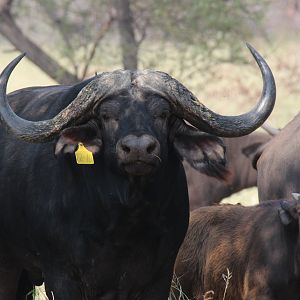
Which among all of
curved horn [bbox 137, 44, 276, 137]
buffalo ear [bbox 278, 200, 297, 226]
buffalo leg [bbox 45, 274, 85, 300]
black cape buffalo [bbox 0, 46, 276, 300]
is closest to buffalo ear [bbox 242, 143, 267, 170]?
buffalo ear [bbox 278, 200, 297, 226]

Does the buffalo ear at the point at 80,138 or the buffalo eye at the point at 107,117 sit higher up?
the buffalo eye at the point at 107,117

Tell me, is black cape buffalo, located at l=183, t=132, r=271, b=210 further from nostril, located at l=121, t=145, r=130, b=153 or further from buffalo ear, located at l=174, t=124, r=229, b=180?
nostril, located at l=121, t=145, r=130, b=153

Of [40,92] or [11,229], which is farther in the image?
[40,92]

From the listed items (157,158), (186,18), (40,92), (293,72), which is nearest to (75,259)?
(157,158)

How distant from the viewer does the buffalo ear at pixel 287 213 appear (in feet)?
26.2

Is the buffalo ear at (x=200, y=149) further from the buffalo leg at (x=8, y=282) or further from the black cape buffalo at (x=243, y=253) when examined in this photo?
the buffalo leg at (x=8, y=282)

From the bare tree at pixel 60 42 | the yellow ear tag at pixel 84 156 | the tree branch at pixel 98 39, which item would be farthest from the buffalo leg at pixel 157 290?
the tree branch at pixel 98 39

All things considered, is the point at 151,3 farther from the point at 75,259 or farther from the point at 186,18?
the point at 75,259

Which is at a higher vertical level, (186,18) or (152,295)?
(186,18)

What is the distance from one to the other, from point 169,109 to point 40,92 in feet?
5.32

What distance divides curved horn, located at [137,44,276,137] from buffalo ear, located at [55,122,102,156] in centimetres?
A: 43

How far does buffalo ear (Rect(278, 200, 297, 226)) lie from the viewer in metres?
7.99

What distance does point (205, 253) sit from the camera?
29.8 ft

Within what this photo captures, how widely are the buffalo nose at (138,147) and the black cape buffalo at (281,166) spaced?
3.48 meters
